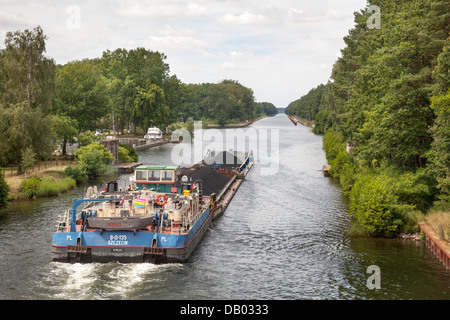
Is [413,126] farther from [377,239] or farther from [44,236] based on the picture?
[44,236]

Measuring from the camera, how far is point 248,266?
29422 millimetres

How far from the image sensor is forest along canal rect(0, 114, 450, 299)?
25.1 metres

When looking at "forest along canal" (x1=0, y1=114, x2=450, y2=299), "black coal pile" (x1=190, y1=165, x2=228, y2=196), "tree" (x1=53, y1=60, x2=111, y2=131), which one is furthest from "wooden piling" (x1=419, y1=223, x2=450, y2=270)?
"tree" (x1=53, y1=60, x2=111, y2=131)

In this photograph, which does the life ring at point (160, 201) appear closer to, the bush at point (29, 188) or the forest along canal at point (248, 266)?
the forest along canal at point (248, 266)

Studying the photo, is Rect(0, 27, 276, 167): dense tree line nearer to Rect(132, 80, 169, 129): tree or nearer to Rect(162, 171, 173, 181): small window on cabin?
Rect(132, 80, 169, 129): tree

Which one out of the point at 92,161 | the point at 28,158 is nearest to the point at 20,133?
the point at 28,158

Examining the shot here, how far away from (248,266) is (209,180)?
2483 cm

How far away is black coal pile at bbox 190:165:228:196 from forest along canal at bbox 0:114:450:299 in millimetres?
5575

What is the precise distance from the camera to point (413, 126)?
3762 cm

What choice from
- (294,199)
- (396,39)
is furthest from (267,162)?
(396,39)

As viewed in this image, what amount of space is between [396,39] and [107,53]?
114738 millimetres
